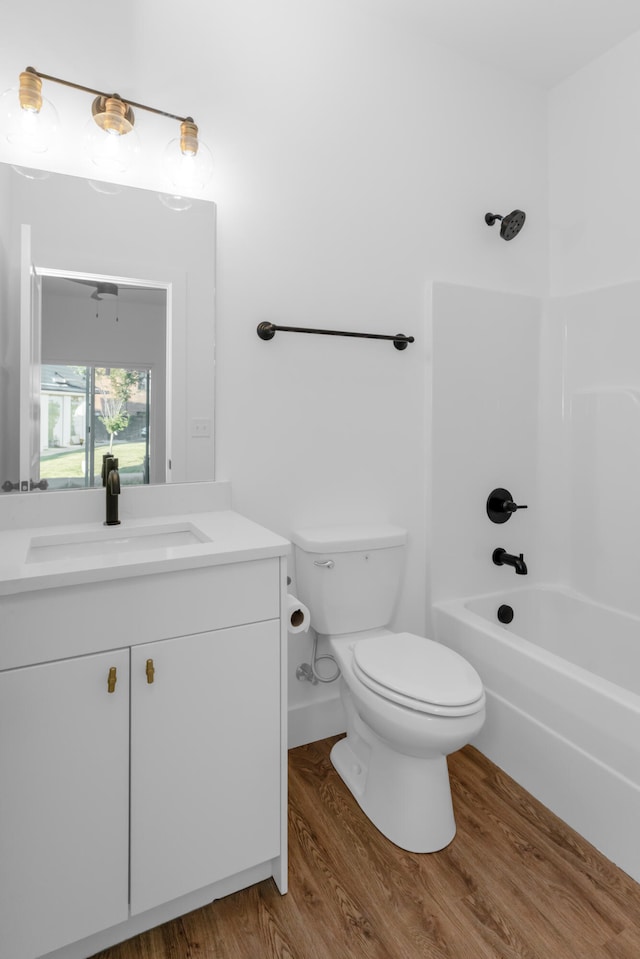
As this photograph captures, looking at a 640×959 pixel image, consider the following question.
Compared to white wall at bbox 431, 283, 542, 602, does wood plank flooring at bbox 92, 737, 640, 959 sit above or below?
below

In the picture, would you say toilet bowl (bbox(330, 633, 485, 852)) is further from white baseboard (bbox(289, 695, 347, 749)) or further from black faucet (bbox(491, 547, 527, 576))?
black faucet (bbox(491, 547, 527, 576))

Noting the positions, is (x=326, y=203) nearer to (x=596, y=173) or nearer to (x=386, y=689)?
(x=596, y=173)

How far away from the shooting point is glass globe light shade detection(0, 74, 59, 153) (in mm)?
1431

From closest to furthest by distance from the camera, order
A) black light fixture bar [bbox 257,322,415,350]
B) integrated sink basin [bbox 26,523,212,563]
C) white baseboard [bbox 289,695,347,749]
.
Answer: integrated sink basin [bbox 26,523,212,563] → black light fixture bar [bbox 257,322,415,350] → white baseboard [bbox 289,695,347,749]

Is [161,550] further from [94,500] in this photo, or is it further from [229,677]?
[94,500]

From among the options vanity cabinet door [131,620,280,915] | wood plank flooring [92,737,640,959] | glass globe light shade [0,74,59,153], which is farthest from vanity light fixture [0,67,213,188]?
wood plank flooring [92,737,640,959]

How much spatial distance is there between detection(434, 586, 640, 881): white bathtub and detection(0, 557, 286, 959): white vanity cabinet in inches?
33.7

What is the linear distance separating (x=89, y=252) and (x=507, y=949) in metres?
2.07

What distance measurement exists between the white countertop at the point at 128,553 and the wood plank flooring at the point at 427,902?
2.85ft

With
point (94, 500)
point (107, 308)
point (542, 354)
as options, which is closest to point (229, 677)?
point (94, 500)

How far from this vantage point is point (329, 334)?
1.90 meters

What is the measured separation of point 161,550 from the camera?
1.25 metres

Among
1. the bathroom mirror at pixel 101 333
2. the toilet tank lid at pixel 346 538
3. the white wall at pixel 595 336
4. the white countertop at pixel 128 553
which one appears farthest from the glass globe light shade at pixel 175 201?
the white wall at pixel 595 336

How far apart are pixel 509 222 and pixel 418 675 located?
5.85ft
